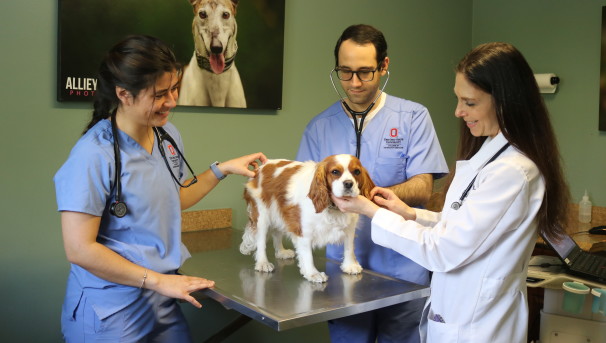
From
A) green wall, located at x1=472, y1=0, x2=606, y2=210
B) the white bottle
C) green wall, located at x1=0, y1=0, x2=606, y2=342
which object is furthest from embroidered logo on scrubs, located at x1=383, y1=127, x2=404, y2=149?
the white bottle

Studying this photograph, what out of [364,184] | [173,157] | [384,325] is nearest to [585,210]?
[384,325]

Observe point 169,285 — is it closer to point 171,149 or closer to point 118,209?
point 118,209

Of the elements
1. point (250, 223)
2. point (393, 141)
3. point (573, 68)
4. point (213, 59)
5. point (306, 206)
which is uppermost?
point (573, 68)

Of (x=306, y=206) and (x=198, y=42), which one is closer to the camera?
(x=306, y=206)

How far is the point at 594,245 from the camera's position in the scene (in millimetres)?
3176

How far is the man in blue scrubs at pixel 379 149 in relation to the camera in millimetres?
2135

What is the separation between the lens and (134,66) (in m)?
1.55

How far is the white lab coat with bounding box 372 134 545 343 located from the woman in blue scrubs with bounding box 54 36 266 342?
27.0 inches

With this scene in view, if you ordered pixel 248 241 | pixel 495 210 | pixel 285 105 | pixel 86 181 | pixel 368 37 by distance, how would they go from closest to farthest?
pixel 495 210 < pixel 86 181 < pixel 368 37 < pixel 248 241 < pixel 285 105

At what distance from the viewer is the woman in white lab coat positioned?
1.45 m

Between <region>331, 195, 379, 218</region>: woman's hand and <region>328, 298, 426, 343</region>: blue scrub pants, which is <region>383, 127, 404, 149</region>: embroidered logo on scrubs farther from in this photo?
<region>328, 298, 426, 343</region>: blue scrub pants

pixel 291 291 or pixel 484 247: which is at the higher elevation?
pixel 484 247

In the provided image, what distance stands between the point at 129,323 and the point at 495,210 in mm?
1073

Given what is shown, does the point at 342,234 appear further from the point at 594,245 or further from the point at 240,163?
the point at 594,245
